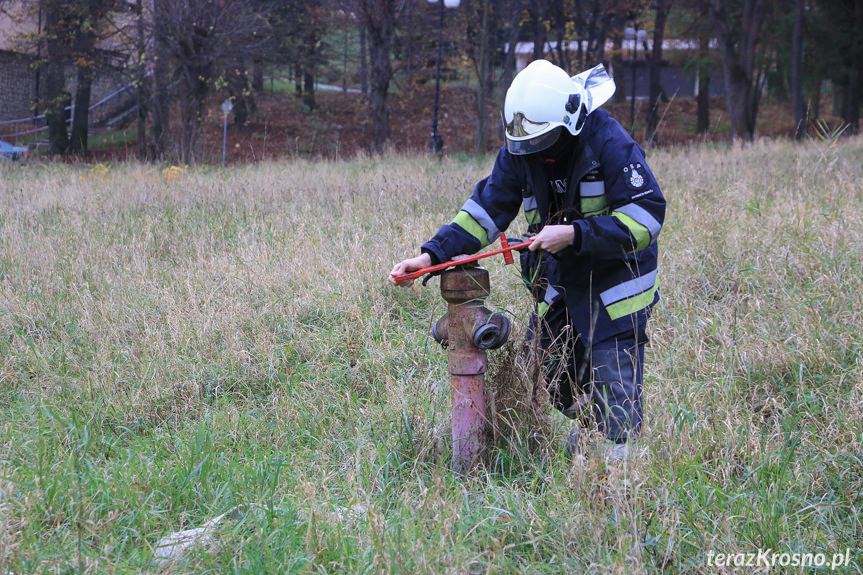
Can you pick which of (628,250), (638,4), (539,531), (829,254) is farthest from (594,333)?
(638,4)

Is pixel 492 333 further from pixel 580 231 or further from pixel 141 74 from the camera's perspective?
pixel 141 74

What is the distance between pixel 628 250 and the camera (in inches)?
109

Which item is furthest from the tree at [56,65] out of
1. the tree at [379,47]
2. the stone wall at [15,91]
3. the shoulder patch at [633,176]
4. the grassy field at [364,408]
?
the shoulder patch at [633,176]

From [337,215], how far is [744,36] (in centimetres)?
1573

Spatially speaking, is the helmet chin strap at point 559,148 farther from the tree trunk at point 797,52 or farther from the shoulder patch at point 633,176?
the tree trunk at point 797,52

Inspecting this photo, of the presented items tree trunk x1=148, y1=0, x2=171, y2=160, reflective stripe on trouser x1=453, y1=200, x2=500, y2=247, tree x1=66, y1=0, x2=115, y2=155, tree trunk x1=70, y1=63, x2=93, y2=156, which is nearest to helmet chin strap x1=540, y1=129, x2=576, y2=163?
reflective stripe on trouser x1=453, y1=200, x2=500, y2=247

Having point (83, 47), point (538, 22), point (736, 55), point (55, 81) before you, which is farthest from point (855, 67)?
point (55, 81)

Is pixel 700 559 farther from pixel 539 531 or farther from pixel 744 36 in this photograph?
pixel 744 36

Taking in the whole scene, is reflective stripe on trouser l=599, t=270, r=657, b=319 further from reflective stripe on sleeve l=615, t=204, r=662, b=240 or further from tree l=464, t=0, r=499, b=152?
tree l=464, t=0, r=499, b=152

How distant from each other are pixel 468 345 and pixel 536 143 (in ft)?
2.67

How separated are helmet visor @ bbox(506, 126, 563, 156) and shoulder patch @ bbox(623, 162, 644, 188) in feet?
0.96

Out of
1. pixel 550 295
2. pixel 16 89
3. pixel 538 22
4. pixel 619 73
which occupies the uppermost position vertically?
pixel 538 22

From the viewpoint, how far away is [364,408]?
11.8 ft

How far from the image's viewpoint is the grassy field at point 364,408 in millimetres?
2422
